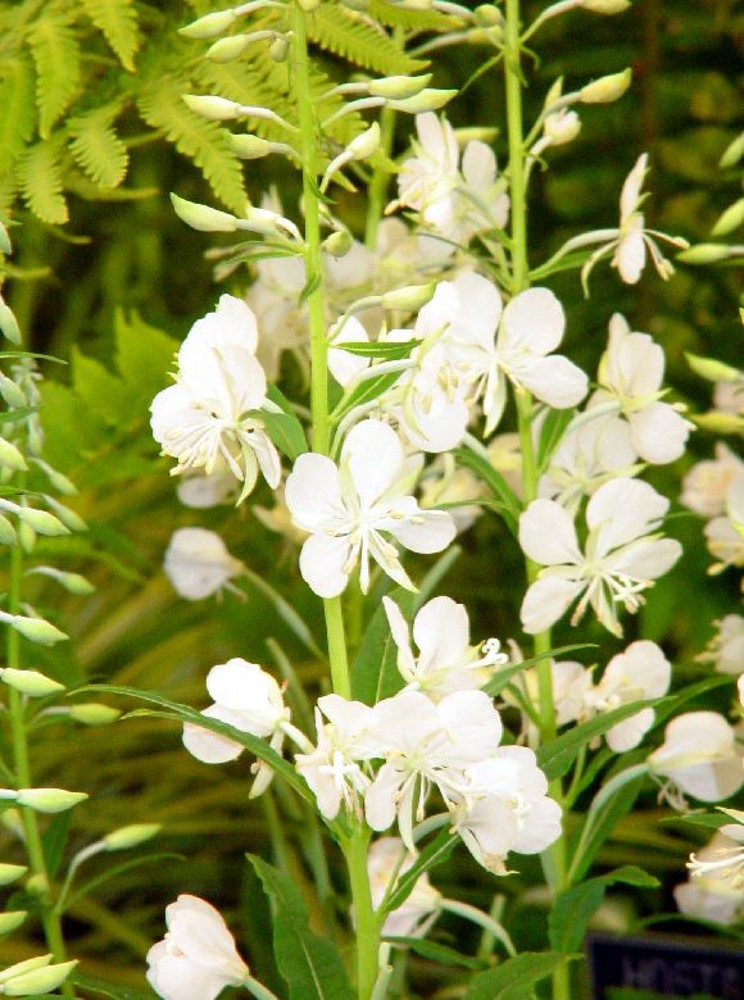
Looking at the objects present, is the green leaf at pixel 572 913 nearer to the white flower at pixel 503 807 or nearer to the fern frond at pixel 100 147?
the white flower at pixel 503 807

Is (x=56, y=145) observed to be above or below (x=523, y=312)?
above

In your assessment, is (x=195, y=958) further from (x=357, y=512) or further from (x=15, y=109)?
(x=15, y=109)

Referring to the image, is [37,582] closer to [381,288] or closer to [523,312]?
[381,288]

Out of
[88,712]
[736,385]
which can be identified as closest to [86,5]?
[88,712]

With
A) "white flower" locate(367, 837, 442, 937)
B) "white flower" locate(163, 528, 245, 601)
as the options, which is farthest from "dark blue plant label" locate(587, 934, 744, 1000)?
"white flower" locate(163, 528, 245, 601)

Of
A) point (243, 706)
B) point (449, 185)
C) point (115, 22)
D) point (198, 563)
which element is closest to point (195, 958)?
point (243, 706)

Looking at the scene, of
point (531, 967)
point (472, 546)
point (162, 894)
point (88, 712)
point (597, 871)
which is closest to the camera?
point (531, 967)

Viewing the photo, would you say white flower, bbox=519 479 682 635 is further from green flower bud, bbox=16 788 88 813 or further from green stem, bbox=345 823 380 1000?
green flower bud, bbox=16 788 88 813
